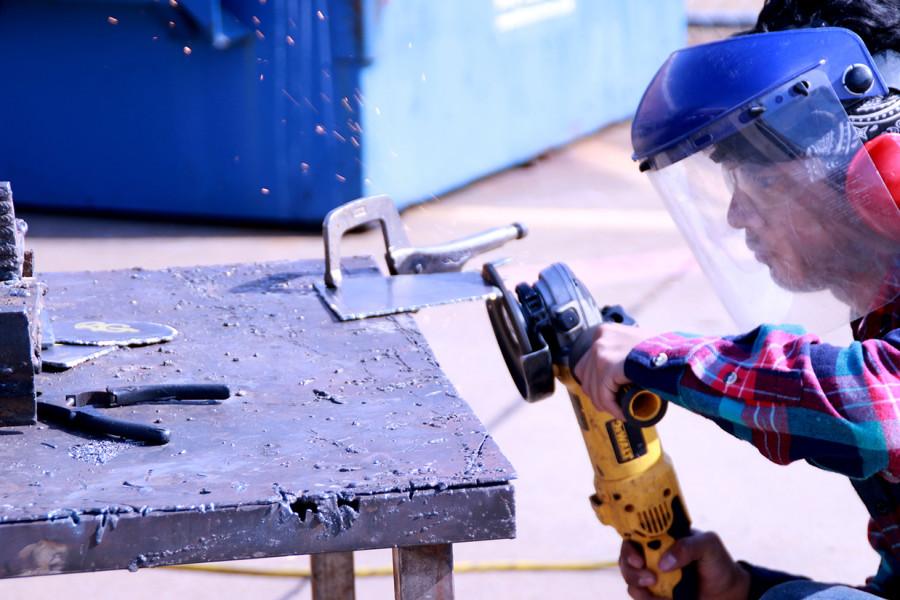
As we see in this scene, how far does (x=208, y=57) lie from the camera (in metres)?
5.22

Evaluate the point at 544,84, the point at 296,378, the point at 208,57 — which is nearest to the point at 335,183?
the point at 208,57

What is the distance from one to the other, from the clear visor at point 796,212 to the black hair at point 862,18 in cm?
19

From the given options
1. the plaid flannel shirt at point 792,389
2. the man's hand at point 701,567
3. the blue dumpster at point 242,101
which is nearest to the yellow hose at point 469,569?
the man's hand at point 701,567

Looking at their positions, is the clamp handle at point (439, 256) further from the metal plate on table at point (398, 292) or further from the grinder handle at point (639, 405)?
the grinder handle at point (639, 405)

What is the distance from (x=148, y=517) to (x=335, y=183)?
414 cm

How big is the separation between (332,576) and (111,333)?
2.10ft

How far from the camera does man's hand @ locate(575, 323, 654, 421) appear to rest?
1556 millimetres

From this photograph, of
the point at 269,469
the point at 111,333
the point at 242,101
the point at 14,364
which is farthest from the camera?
the point at 242,101

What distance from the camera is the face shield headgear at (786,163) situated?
4.84 ft

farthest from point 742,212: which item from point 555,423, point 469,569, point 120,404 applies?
point 555,423

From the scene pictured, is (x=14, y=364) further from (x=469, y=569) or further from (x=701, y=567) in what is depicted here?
(x=469, y=569)

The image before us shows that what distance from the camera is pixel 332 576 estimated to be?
215cm

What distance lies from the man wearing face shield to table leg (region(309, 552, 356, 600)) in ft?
2.40

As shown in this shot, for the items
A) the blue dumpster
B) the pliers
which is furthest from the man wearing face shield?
the blue dumpster
